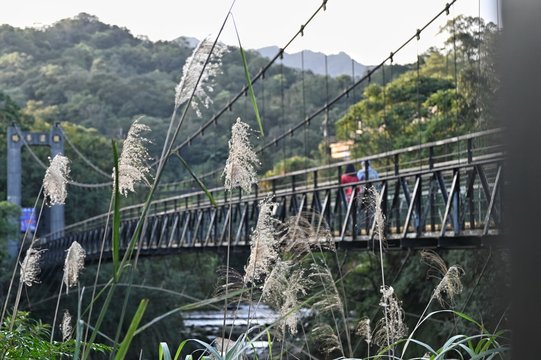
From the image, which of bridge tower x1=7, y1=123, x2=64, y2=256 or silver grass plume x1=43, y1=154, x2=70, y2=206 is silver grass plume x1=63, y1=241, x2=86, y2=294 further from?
bridge tower x1=7, y1=123, x2=64, y2=256

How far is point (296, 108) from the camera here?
48.1 m

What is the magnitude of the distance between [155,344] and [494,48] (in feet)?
86.7

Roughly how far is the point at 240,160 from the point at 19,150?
2907 centimetres

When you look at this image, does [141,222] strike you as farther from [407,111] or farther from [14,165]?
[14,165]

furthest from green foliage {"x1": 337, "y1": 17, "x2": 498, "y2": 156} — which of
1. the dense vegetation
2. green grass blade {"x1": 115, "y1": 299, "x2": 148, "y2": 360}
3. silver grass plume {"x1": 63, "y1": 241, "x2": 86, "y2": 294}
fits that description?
green grass blade {"x1": 115, "y1": 299, "x2": 148, "y2": 360}

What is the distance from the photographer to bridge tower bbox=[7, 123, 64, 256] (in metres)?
30.2

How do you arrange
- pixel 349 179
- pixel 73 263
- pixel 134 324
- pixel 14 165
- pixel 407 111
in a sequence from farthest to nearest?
pixel 14 165 < pixel 407 111 < pixel 349 179 < pixel 73 263 < pixel 134 324

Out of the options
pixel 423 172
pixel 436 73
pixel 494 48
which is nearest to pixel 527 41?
pixel 494 48

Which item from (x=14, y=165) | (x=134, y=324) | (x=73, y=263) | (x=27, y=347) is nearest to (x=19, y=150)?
(x=14, y=165)

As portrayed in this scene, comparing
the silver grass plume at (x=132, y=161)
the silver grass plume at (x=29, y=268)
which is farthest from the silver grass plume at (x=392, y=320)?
the silver grass plume at (x=29, y=268)

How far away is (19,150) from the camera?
30.7 meters

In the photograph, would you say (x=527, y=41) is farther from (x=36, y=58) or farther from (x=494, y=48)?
(x=36, y=58)

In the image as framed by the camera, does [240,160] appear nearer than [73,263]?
Yes

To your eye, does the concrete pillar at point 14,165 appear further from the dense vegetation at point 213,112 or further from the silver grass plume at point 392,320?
the silver grass plume at point 392,320
